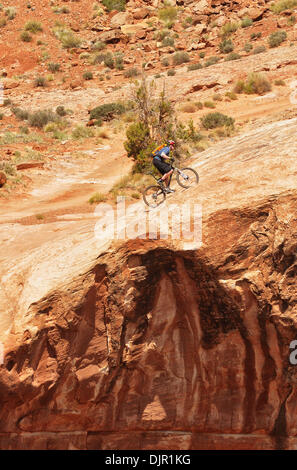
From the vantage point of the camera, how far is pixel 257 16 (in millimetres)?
39844

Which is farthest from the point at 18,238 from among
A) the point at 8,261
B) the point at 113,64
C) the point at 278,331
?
the point at 113,64

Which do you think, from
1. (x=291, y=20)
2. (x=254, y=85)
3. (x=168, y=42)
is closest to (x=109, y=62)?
(x=168, y=42)

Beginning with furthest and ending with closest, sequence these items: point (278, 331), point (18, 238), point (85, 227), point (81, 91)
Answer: point (81, 91) < point (18, 238) < point (85, 227) < point (278, 331)

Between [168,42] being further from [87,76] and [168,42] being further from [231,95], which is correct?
[231,95]

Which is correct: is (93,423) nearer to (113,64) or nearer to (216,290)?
(216,290)

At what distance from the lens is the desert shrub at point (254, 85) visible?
89.3 feet

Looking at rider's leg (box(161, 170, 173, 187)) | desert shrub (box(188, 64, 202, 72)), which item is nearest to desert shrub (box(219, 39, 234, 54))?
desert shrub (box(188, 64, 202, 72))

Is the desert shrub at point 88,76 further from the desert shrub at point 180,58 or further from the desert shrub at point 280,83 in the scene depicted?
the desert shrub at point 280,83

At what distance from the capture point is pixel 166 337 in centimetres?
745

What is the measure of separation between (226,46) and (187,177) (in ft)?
99.0

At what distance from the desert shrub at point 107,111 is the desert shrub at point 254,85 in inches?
284

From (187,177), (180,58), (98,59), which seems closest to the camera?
(187,177)

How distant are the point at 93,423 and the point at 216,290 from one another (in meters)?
2.83

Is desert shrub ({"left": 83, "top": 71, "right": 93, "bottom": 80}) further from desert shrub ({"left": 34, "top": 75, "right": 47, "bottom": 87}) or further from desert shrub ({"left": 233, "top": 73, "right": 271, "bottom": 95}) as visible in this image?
desert shrub ({"left": 233, "top": 73, "right": 271, "bottom": 95})
